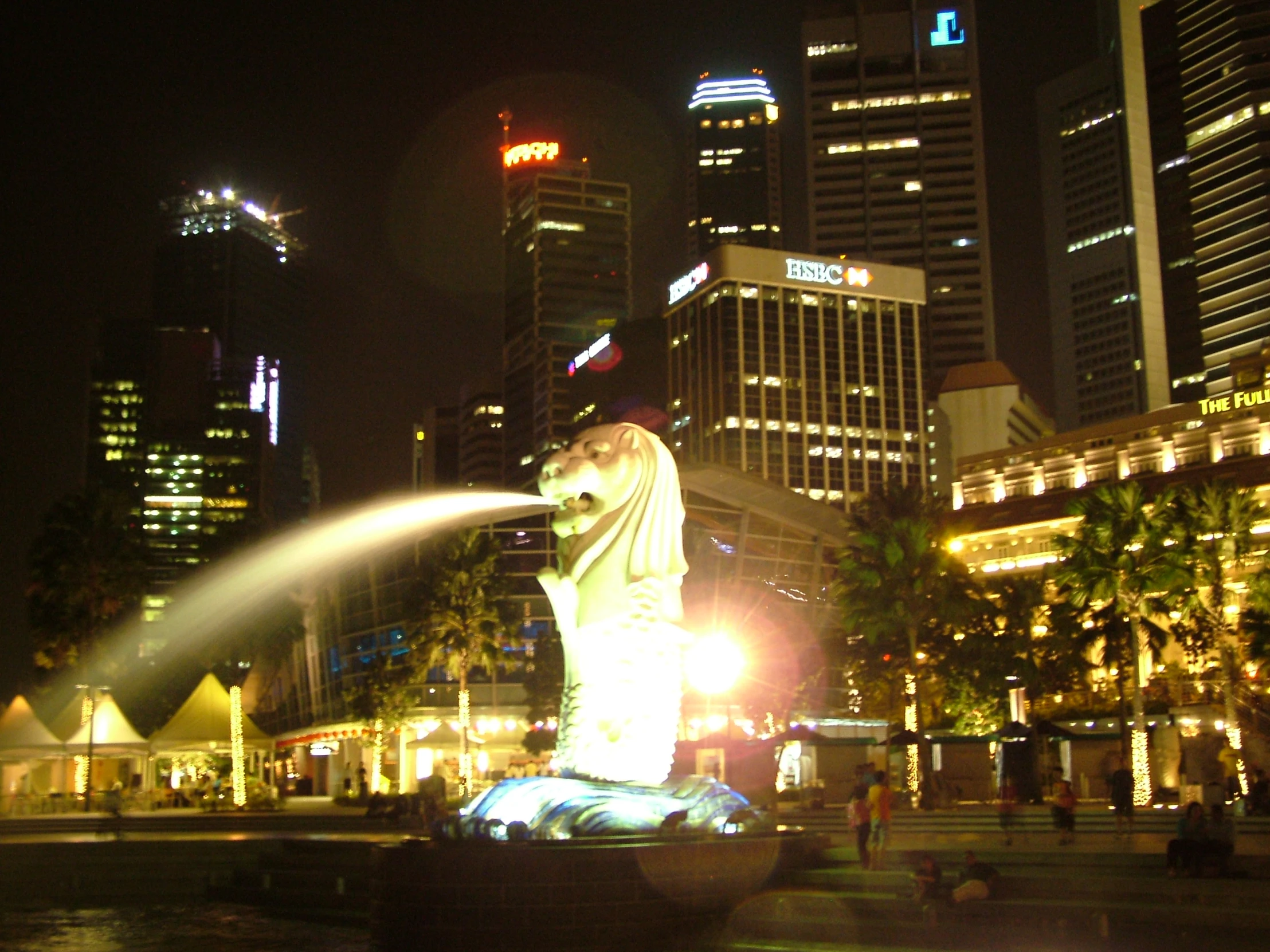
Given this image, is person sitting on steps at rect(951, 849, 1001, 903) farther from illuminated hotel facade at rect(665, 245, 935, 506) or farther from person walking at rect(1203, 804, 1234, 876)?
illuminated hotel facade at rect(665, 245, 935, 506)

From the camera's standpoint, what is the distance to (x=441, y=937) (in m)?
15.2

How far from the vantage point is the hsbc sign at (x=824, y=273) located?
156 metres

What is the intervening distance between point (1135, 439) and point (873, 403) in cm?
6843

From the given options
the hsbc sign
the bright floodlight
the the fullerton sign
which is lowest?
the bright floodlight

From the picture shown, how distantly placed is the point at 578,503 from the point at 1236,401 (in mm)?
82787

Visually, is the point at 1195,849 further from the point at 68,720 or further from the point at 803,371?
the point at 803,371

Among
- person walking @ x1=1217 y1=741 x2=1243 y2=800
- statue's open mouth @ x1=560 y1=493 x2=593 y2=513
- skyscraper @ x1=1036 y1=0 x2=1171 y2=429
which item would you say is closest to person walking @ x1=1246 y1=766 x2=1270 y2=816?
person walking @ x1=1217 y1=741 x2=1243 y2=800

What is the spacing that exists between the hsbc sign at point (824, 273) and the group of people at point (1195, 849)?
139 meters

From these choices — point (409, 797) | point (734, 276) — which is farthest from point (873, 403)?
point (409, 797)

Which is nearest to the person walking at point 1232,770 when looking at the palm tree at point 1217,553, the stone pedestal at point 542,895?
the palm tree at point 1217,553

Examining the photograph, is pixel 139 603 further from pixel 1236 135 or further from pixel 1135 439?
pixel 1236 135

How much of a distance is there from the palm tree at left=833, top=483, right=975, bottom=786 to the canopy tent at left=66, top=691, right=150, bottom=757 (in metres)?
24.1

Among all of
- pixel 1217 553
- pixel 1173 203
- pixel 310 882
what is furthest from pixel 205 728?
pixel 1173 203

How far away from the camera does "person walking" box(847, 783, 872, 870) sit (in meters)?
20.0
